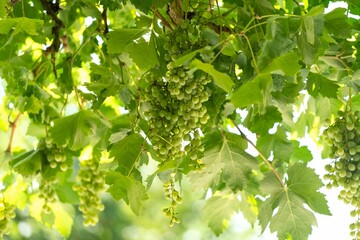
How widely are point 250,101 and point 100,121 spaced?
1.45 ft

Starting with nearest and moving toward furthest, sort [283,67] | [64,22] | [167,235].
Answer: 1. [283,67]
2. [64,22]
3. [167,235]

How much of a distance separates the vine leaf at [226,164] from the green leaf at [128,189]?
0.20m

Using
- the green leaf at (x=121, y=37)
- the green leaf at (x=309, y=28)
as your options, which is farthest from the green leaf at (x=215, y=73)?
the green leaf at (x=121, y=37)

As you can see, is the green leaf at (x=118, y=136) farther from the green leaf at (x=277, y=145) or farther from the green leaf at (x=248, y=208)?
the green leaf at (x=248, y=208)

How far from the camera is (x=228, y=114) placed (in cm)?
124

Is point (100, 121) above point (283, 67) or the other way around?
the other way around

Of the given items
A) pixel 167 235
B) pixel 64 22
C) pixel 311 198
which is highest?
pixel 64 22

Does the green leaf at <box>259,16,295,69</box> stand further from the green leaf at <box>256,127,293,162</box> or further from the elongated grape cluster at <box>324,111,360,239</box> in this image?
the green leaf at <box>256,127,293,162</box>

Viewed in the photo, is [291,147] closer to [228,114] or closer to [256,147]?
[256,147]

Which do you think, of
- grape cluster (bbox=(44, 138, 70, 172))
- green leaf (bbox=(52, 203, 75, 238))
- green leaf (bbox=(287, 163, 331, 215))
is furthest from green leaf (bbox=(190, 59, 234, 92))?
green leaf (bbox=(52, 203, 75, 238))

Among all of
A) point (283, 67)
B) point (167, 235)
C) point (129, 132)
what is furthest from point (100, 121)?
point (167, 235)

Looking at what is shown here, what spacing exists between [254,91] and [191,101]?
5.4 inches

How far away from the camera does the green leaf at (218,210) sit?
156 centimetres

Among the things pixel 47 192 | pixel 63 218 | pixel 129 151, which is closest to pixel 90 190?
pixel 47 192
